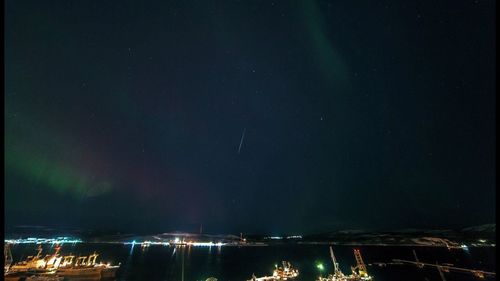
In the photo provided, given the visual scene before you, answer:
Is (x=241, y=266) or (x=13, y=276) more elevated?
(x=241, y=266)

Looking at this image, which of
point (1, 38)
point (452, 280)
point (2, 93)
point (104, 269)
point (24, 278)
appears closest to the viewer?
point (2, 93)

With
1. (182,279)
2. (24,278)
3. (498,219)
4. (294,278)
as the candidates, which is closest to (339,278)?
(294,278)

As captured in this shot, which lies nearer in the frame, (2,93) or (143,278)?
(2,93)

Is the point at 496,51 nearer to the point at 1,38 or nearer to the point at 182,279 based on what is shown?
the point at 1,38

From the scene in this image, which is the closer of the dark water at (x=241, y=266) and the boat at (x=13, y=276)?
the boat at (x=13, y=276)

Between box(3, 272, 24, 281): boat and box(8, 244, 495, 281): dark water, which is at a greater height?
box(8, 244, 495, 281): dark water

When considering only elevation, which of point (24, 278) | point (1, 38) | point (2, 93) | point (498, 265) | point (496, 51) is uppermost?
point (24, 278)

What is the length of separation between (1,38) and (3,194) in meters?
1.12

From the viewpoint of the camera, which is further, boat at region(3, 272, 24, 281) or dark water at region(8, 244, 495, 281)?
dark water at region(8, 244, 495, 281)

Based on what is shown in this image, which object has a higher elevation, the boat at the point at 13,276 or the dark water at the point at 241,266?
the dark water at the point at 241,266

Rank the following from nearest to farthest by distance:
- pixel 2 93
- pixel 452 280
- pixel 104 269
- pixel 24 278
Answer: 1. pixel 2 93
2. pixel 24 278
3. pixel 104 269
4. pixel 452 280

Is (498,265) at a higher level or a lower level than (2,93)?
lower

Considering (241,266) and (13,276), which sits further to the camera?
(241,266)

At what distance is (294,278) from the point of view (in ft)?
259
